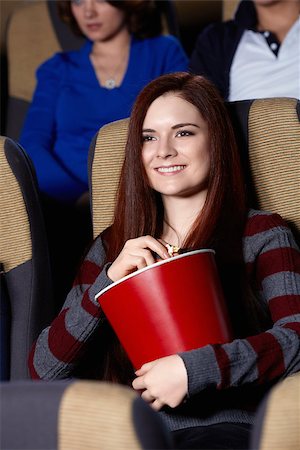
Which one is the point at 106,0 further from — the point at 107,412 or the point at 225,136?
the point at 107,412

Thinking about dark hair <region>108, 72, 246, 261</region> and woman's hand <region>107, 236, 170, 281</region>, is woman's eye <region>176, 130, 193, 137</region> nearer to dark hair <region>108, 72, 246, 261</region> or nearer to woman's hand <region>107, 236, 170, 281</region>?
dark hair <region>108, 72, 246, 261</region>

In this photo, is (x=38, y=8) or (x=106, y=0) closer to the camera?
(x=106, y=0)

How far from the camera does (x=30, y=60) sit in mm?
2838

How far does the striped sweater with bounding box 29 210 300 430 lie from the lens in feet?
4.56

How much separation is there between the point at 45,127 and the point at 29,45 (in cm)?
40

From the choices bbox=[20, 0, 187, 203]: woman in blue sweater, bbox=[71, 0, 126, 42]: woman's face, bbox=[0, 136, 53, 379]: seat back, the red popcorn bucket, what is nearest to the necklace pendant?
bbox=[20, 0, 187, 203]: woman in blue sweater

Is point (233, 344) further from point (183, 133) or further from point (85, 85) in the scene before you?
point (85, 85)

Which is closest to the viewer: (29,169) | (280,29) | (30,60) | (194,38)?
(29,169)

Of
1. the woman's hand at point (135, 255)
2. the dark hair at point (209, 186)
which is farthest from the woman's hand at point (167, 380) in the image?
the dark hair at point (209, 186)

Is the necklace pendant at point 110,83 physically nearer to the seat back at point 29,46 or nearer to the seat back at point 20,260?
the seat back at point 29,46

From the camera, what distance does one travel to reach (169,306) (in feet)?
4.43

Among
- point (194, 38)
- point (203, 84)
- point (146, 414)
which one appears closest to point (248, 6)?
point (194, 38)

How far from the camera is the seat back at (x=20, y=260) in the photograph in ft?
5.48

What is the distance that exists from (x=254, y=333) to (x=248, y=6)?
4.22 feet
